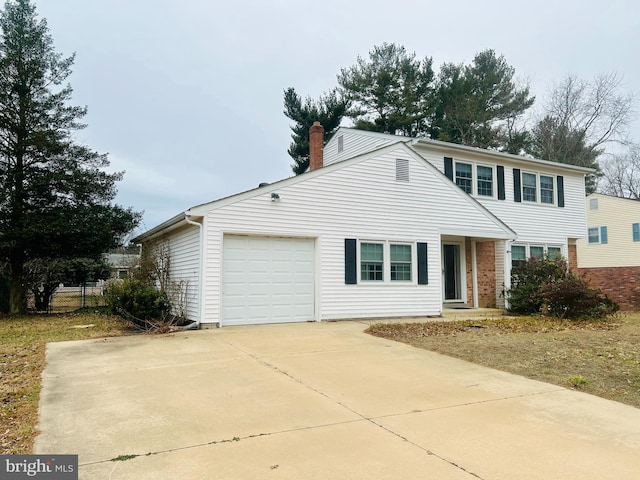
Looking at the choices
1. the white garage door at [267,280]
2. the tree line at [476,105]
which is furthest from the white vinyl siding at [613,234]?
the white garage door at [267,280]

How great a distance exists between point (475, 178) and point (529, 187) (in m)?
2.90

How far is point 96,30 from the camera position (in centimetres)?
1449

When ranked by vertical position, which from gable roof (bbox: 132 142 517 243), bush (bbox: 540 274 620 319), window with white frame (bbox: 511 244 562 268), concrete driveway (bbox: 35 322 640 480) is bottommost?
concrete driveway (bbox: 35 322 640 480)

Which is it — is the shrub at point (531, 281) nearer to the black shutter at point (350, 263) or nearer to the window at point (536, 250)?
the window at point (536, 250)

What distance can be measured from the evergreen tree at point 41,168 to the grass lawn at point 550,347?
37.9 feet

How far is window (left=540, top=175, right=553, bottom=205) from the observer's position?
18359 millimetres

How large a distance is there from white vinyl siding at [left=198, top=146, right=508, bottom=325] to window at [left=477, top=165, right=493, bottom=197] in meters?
2.50

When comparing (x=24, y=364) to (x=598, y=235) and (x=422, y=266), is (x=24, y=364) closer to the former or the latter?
(x=422, y=266)

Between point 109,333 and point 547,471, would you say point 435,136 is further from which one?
point 547,471

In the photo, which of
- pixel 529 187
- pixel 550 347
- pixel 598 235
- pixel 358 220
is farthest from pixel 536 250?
pixel 598 235

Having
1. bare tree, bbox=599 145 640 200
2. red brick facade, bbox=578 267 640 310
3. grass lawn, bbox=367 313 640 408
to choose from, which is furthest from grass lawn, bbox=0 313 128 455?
bare tree, bbox=599 145 640 200

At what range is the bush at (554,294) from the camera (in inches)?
505

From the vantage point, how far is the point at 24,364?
6.95 metres

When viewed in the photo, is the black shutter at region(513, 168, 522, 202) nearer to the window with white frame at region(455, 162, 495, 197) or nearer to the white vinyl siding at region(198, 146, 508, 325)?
the window with white frame at region(455, 162, 495, 197)
